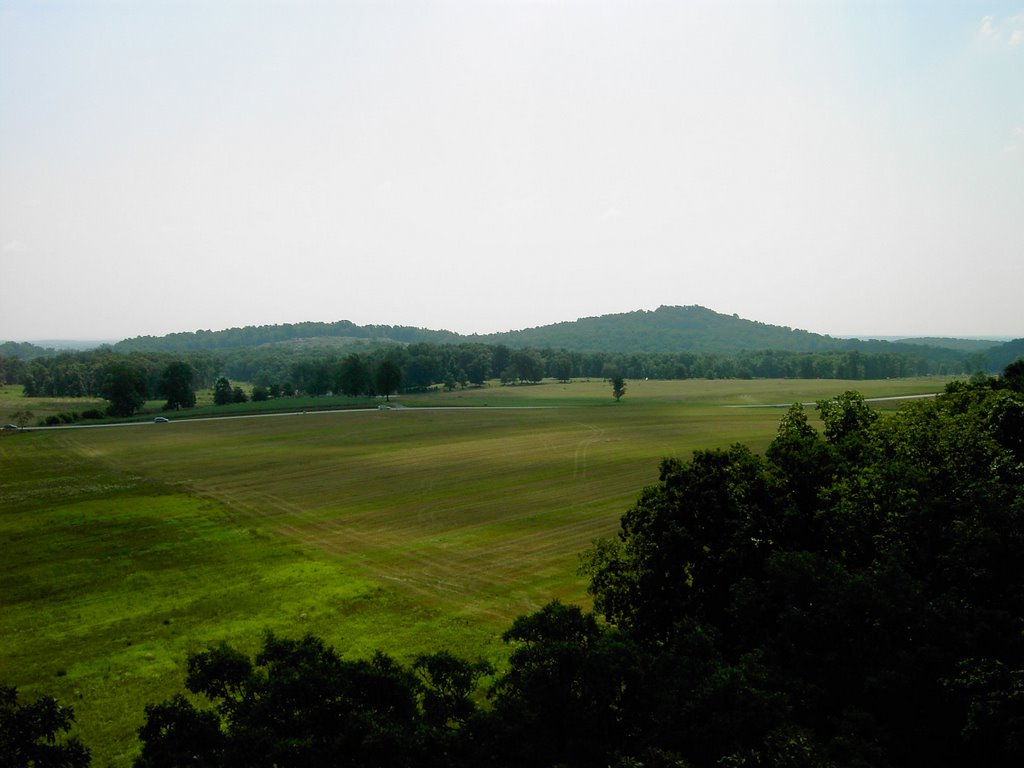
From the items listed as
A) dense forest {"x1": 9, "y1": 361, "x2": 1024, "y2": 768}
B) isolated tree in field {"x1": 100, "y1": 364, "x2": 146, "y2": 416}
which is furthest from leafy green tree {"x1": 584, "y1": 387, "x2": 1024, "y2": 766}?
isolated tree in field {"x1": 100, "y1": 364, "x2": 146, "y2": 416}

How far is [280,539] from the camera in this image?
1914 inches

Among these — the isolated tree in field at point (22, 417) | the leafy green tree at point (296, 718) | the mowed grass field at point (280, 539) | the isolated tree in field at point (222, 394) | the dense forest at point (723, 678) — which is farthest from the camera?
the isolated tree in field at point (222, 394)

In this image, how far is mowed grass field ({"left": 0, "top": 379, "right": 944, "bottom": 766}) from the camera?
30.4m

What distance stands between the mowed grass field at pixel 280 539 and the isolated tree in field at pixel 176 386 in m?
38.2

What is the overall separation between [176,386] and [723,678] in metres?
153

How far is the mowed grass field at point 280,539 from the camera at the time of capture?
30406 mm

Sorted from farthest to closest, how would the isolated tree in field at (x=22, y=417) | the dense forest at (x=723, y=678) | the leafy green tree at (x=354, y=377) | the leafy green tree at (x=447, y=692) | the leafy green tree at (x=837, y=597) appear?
the leafy green tree at (x=354, y=377) < the isolated tree in field at (x=22, y=417) < the leafy green tree at (x=447, y=692) < the leafy green tree at (x=837, y=597) < the dense forest at (x=723, y=678)

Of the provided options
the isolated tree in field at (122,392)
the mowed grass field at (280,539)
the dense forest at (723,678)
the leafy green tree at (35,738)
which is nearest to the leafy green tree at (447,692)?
the dense forest at (723,678)

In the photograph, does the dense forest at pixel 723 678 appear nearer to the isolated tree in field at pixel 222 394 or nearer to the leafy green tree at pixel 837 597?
the leafy green tree at pixel 837 597

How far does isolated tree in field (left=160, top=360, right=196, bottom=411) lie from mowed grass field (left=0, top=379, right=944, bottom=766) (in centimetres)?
3824

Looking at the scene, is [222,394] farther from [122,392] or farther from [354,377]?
[354,377]

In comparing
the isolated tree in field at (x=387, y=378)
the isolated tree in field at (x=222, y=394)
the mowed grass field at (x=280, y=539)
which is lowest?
the mowed grass field at (x=280, y=539)

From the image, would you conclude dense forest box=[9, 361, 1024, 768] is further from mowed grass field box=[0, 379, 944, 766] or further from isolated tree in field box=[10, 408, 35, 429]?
isolated tree in field box=[10, 408, 35, 429]

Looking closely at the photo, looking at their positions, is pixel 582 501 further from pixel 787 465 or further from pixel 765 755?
pixel 765 755
